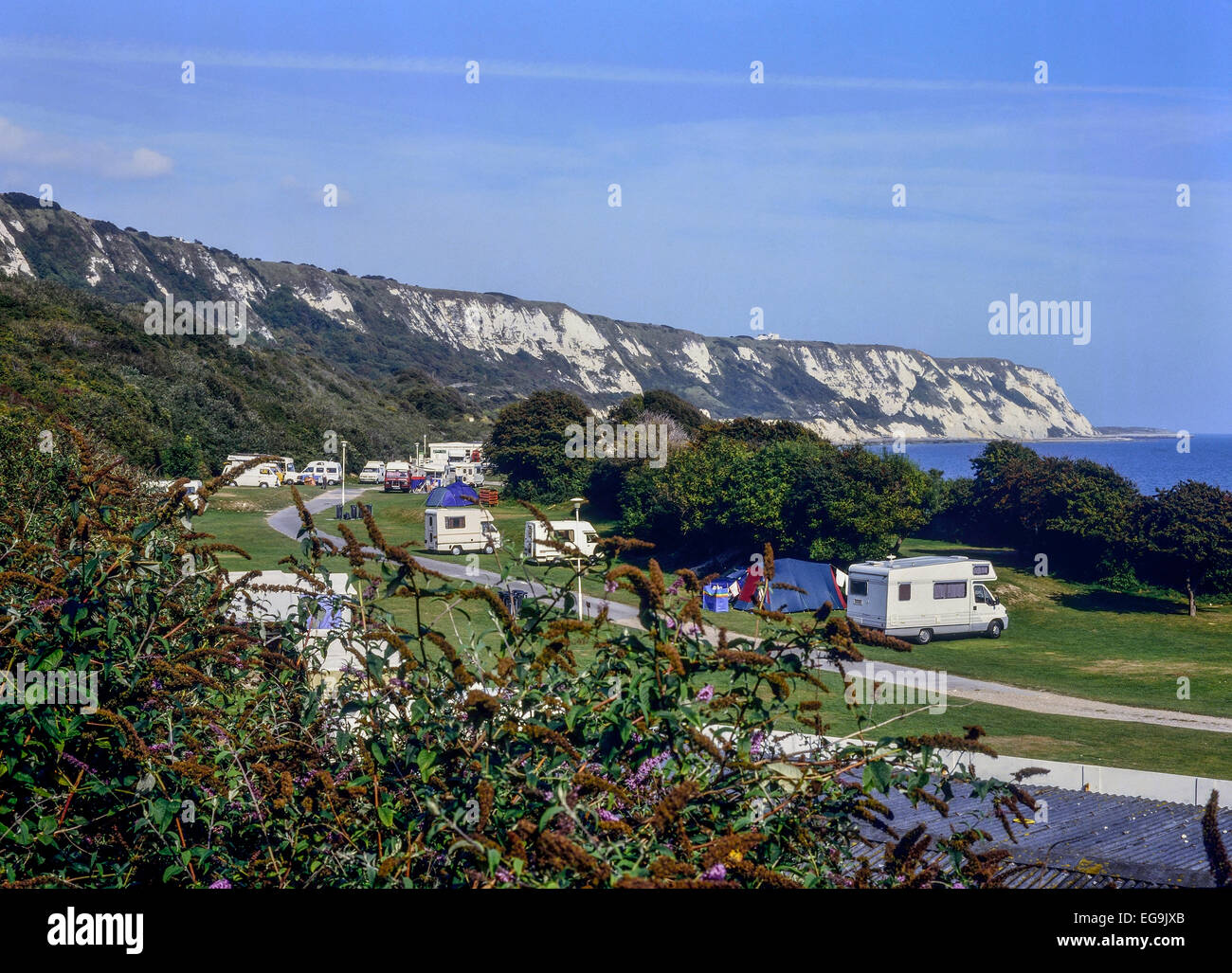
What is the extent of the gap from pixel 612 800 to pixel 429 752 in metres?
0.43

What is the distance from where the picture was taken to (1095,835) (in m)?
7.64

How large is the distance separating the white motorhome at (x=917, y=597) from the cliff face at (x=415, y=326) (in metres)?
94.5

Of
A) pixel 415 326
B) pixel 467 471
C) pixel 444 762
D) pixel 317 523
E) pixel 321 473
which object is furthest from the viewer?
pixel 415 326

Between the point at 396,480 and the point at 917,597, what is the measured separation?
33.6 metres

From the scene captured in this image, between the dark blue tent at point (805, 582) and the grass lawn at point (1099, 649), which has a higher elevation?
the dark blue tent at point (805, 582)

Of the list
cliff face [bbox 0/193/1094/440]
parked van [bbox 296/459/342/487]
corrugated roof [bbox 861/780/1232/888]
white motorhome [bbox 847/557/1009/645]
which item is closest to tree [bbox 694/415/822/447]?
white motorhome [bbox 847/557/1009/645]

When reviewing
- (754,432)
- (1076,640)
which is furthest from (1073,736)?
(754,432)

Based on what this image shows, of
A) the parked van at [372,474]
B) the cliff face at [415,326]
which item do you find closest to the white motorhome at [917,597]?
the parked van at [372,474]

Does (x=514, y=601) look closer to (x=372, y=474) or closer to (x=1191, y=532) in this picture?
(x=1191, y=532)

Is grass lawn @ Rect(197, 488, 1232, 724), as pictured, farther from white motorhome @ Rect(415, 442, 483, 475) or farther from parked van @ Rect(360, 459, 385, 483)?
white motorhome @ Rect(415, 442, 483, 475)

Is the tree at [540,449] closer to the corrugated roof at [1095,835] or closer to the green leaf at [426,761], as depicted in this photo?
the corrugated roof at [1095,835]

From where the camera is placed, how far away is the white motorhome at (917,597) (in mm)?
25109
